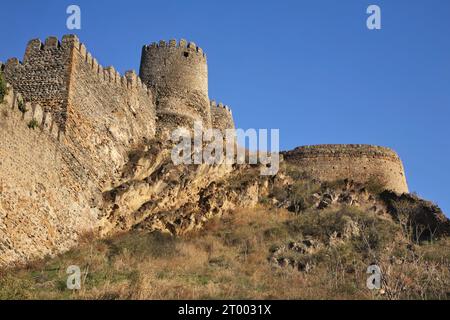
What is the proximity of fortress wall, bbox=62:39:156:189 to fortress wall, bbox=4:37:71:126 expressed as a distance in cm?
30

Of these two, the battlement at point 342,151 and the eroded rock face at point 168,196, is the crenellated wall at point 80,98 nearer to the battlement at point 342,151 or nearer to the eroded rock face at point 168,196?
the eroded rock face at point 168,196

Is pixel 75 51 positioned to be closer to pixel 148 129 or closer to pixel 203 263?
pixel 148 129

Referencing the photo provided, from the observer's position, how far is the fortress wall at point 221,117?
30208mm

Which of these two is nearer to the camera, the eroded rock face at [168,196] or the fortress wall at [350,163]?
the eroded rock face at [168,196]

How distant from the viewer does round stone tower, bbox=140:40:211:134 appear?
85.2ft

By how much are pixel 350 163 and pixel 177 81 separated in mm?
11043

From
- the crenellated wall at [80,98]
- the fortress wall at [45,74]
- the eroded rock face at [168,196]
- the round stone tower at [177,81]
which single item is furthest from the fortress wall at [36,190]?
the round stone tower at [177,81]

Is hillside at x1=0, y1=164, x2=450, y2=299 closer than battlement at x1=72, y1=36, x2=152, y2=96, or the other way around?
hillside at x1=0, y1=164, x2=450, y2=299

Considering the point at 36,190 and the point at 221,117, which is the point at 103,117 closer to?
the point at 36,190

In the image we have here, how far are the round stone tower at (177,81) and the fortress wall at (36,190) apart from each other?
827 centimetres

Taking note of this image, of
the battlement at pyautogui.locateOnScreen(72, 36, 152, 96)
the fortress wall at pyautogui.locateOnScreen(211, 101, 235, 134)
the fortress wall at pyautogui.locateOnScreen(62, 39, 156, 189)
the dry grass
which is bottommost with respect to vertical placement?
the dry grass

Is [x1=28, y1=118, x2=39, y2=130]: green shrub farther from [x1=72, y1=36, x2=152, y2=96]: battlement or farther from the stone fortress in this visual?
[x1=72, y1=36, x2=152, y2=96]: battlement

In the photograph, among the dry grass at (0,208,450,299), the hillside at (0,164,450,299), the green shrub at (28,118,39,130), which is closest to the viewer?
the dry grass at (0,208,450,299)

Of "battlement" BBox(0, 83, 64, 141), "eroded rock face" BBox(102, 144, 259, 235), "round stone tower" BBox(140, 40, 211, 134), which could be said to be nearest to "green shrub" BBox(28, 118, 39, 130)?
"battlement" BBox(0, 83, 64, 141)
